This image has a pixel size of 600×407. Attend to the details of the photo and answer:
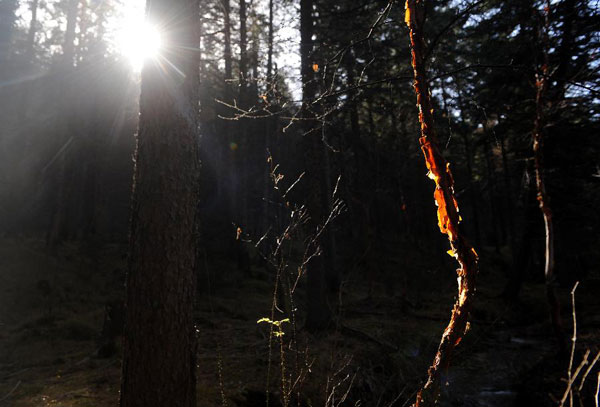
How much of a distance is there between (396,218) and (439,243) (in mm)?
9920

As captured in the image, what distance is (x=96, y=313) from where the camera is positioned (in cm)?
1065

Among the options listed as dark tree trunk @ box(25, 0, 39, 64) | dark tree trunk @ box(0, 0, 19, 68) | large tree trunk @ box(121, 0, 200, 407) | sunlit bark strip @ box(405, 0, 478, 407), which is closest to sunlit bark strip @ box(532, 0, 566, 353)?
sunlit bark strip @ box(405, 0, 478, 407)

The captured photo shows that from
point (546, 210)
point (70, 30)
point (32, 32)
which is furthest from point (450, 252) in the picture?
point (32, 32)

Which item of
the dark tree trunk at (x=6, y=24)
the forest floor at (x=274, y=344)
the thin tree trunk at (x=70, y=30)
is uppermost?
the dark tree trunk at (x=6, y=24)

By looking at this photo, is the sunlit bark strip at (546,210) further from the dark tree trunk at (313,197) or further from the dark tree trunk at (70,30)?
the dark tree trunk at (70,30)

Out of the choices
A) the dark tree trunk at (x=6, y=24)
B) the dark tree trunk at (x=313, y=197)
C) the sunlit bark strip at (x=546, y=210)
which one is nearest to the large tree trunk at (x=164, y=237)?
the dark tree trunk at (x=313, y=197)

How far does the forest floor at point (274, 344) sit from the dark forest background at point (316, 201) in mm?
59

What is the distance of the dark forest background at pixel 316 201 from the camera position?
5.12 meters

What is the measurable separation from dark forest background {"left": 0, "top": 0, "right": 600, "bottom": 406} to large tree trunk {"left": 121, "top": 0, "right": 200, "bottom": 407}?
0.35 m

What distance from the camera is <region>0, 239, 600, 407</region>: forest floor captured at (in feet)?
17.1

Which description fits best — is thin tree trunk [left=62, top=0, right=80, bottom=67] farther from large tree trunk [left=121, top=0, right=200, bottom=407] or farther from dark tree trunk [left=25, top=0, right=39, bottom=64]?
Answer: large tree trunk [left=121, top=0, right=200, bottom=407]

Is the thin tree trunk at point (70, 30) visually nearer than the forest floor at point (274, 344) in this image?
No

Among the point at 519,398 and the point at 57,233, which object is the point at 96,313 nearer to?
the point at 57,233

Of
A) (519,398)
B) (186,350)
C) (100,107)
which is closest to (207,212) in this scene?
(100,107)
